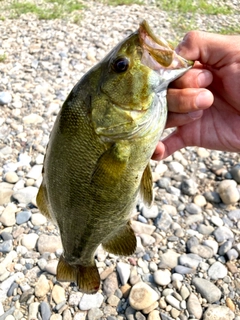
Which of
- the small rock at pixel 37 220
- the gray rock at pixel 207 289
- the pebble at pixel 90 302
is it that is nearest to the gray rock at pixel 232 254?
the gray rock at pixel 207 289

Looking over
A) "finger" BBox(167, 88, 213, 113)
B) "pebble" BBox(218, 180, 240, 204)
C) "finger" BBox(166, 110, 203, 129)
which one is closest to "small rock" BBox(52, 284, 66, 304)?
"finger" BBox(166, 110, 203, 129)

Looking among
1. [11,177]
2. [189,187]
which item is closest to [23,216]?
[11,177]

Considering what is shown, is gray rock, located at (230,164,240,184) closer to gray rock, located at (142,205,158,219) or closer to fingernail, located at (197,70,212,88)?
gray rock, located at (142,205,158,219)

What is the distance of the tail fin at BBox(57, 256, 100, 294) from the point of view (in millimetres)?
2648

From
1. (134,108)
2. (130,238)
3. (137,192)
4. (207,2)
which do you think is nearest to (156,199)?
(130,238)

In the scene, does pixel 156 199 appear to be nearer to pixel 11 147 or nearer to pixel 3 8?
pixel 11 147

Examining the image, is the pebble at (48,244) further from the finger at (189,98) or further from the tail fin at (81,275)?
the finger at (189,98)

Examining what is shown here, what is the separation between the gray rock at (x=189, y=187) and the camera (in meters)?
4.96

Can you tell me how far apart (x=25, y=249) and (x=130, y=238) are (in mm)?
1950

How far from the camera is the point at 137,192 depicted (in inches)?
87.9

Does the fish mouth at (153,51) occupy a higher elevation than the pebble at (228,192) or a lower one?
higher

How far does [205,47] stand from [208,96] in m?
0.38

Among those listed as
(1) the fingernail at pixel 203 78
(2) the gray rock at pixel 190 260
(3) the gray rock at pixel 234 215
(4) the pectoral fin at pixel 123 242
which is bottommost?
(2) the gray rock at pixel 190 260

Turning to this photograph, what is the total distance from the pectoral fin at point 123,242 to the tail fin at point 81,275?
0.20 metres
